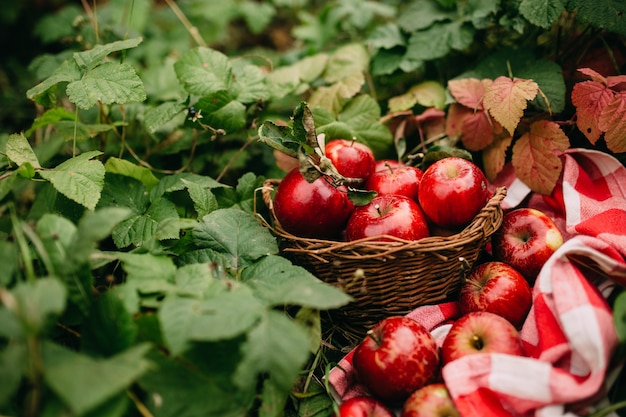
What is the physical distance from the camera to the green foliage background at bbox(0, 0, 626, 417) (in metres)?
0.82

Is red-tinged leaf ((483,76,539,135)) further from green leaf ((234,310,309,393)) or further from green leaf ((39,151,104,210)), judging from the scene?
green leaf ((39,151,104,210))

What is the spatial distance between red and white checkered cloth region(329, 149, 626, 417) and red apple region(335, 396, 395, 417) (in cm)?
7

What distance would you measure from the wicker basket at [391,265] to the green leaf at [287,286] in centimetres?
10

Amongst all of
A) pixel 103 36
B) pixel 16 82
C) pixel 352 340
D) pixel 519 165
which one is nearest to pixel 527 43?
pixel 519 165

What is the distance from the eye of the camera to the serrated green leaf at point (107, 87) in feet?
4.23

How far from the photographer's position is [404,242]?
110 cm

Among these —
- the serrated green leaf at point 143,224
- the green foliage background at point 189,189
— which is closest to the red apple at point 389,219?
the green foliage background at point 189,189

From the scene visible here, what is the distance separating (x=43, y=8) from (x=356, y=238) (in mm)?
3058

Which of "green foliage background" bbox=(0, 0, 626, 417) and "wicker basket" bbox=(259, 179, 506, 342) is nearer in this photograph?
"green foliage background" bbox=(0, 0, 626, 417)

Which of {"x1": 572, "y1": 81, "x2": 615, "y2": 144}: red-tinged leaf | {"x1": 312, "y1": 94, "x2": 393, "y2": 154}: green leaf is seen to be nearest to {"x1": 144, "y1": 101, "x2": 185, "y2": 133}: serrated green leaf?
{"x1": 312, "y1": 94, "x2": 393, "y2": 154}: green leaf

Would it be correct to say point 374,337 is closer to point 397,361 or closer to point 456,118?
point 397,361

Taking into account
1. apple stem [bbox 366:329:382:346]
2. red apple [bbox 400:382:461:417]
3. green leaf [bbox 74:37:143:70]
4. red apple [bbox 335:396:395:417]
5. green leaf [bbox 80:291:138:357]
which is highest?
green leaf [bbox 74:37:143:70]

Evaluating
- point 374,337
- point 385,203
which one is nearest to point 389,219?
point 385,203

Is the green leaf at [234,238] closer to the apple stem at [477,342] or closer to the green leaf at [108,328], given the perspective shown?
the green leaf at [108,328]
